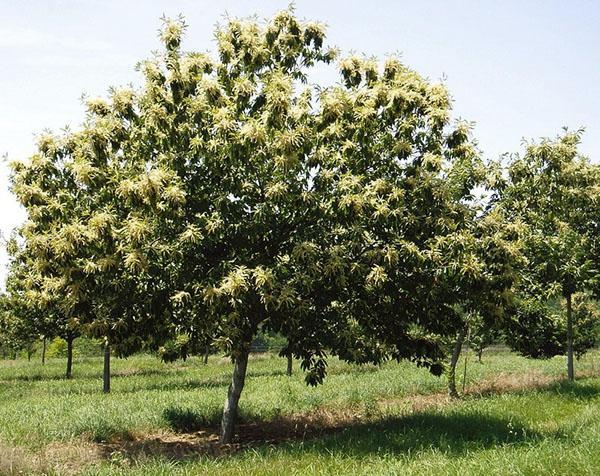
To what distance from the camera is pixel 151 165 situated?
36.6 ft

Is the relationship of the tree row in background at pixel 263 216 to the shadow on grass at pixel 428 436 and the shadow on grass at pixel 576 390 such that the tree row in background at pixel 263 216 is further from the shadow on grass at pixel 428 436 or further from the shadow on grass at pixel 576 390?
the shadow on grass at pixel 576 390

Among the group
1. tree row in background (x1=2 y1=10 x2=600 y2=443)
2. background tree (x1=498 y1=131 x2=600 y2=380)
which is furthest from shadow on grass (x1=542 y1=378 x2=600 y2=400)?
tree row in background (x1=2 y1=10 x2=600 y2=443)

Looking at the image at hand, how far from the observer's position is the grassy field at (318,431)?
28.5 ft

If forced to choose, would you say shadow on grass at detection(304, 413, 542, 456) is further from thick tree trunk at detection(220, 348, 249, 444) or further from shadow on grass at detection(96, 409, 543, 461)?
thick tree trunk at detection(220, 348, 249, 444)

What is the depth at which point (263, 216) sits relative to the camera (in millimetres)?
10055

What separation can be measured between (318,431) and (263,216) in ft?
22.8

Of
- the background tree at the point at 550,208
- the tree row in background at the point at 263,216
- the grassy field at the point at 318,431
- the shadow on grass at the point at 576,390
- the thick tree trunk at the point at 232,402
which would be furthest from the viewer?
the background tree at the point at 550,208

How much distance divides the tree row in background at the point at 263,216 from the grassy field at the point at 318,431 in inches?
69.6

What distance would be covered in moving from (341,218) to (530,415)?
7.96 m

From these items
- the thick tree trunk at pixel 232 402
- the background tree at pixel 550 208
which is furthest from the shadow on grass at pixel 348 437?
the background tree at pixel 550 208

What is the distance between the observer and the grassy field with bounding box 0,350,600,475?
28.5 ft

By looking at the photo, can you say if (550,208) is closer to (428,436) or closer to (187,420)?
(428,436)

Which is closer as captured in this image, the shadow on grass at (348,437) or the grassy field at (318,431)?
the grassy field at (318,431)

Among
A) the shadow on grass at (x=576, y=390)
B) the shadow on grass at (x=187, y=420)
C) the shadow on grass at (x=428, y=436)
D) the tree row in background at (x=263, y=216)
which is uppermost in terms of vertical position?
the tree row in background at (x=263, y=216)
